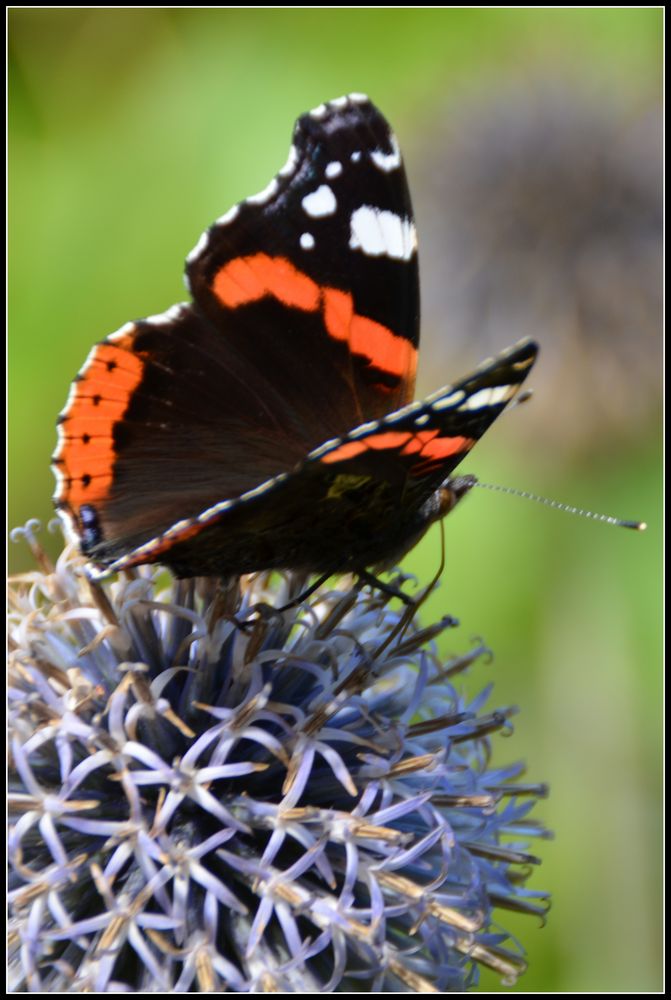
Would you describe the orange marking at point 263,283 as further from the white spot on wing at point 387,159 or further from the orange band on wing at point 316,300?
the white spot on wing at point 387,159

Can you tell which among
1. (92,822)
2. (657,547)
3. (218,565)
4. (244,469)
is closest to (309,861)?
(92,822)

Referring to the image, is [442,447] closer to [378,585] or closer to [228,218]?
[378,585]

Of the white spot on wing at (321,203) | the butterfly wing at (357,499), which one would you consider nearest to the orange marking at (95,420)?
the butterfly wing at (357,499)

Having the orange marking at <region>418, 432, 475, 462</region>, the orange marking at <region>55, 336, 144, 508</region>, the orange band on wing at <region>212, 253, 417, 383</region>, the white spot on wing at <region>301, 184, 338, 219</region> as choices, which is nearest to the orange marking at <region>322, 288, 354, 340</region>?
the orange band on wing at <region>212, 253, 417, 383</region>

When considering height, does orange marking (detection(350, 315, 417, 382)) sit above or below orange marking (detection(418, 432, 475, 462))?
above

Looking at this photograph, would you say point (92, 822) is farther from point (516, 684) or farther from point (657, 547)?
point (657, 547)

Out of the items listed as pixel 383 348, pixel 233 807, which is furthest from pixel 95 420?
pixel 233 807

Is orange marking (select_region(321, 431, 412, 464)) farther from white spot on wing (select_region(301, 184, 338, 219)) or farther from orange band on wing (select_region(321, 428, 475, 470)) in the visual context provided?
white spot on wing (select_region(301, 184, 338, 219))
